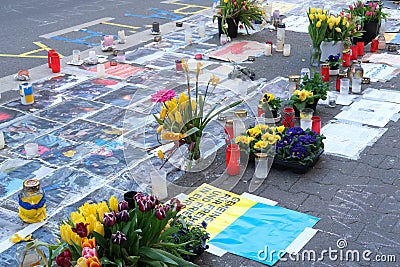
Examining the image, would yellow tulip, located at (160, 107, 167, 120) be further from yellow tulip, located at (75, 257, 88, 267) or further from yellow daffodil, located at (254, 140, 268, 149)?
yellow tulip, located at (75, 257, 88, 267)

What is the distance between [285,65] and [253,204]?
3.43 m

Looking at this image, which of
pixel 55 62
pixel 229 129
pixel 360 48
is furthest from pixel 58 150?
pixel 360 48

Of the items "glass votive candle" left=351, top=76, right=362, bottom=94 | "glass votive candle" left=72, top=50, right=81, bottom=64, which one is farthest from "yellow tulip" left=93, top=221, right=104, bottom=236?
"glass votive candle" left=72, top=50, right=81, bottom=64

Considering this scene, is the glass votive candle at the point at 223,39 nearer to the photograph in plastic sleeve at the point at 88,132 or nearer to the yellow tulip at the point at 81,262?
the photograph in plastic sleeve at the point at 88,132

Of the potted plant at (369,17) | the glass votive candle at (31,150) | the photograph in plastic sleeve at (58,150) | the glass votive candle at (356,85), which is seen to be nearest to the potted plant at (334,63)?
the glass votive candle at (356,85)

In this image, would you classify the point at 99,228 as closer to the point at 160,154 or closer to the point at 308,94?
the point at 160,154

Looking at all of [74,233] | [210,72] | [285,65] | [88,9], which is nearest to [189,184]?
[74,233]

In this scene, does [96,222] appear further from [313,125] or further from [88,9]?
[88,9]

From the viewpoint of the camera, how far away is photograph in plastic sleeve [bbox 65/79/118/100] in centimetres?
654

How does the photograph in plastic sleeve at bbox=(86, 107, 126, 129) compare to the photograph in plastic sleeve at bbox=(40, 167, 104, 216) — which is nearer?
the photograph in plastic sleeve at bbox=(40, 167, 104, 216)

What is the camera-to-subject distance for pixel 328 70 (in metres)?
6.86

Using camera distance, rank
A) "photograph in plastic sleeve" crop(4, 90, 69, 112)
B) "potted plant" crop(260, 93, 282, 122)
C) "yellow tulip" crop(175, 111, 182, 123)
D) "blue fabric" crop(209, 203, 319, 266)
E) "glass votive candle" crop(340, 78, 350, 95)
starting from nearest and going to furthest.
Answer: "blue fabric" crop(209, 203, 319, 266)
"yellow tulip" crop(175, 111, 182, 123)
"potted plant" crop(260, 93, 282, 122)
"photograph in plastic sleeve" crop(4, 90, 69, 112)
"glass votive candle" crop(340, 78, 350, 95)

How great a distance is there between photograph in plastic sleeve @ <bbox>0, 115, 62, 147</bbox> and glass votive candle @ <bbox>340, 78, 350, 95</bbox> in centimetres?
294

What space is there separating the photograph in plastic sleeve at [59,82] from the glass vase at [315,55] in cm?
272
